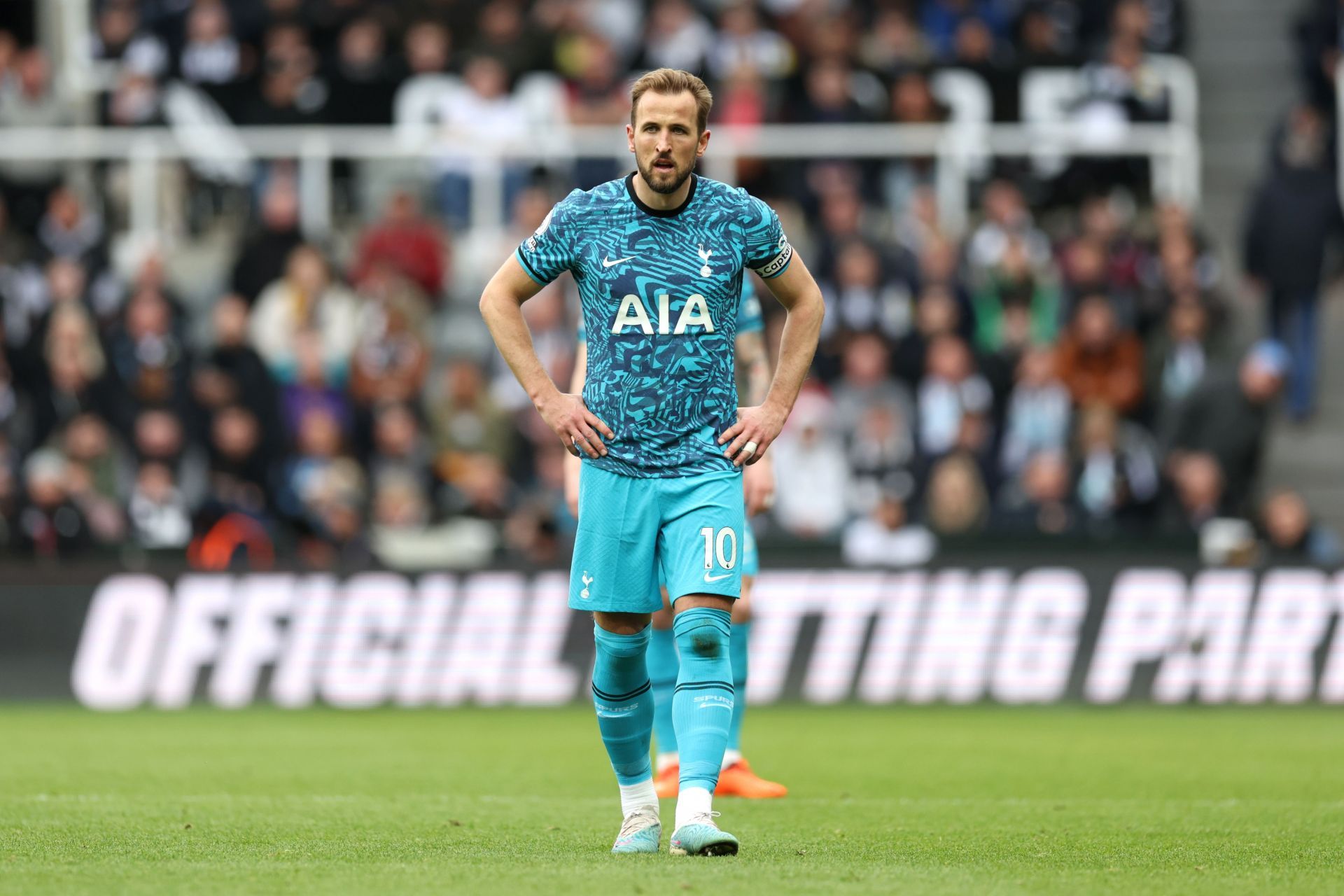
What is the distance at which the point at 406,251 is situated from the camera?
1894 cm

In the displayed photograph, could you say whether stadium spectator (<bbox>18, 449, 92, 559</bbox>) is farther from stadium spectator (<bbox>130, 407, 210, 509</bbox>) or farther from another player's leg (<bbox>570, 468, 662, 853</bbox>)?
another player's leg (<bbox>570, 468, 662, 853</bbox>)

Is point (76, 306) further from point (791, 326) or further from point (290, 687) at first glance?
point (791, 326)

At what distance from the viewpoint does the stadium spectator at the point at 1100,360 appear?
1825 centimetres

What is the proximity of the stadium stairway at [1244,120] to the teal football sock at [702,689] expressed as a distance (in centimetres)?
1353

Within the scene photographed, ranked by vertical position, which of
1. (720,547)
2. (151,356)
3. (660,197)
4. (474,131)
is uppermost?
(660,197)

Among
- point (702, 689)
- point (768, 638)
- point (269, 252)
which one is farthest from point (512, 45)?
point (702, 689)

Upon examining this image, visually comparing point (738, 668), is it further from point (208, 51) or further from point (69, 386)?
point (208, 51)

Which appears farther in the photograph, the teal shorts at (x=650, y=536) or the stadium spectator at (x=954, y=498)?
the stadium spectator at (x=954, y=498)

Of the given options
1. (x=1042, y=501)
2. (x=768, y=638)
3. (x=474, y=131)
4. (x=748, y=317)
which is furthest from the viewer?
(x=474, y=131)

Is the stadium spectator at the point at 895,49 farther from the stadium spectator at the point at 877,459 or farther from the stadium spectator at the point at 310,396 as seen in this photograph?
the stadium spectator at the point at 310,396

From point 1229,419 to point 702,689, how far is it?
1152cm

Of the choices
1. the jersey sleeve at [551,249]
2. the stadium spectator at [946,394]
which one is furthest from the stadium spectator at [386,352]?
the jersey sleeve at [551,249]

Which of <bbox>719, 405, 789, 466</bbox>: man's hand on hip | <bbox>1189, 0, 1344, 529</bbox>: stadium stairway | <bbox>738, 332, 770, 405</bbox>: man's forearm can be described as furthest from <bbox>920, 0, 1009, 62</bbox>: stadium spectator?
<bbox>719, 405, 789, 466</bbox>: man's hand on hip

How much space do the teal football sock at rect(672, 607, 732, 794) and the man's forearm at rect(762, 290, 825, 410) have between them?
0.79 meters
